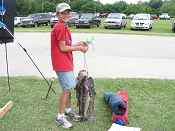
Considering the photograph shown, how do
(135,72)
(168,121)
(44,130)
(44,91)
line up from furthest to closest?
(135,72) < (44,91) < (168,121) < (44,130)

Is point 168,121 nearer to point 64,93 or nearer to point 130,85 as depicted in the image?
point 64,93

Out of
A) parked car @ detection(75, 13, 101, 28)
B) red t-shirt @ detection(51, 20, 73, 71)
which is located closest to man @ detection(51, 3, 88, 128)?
red t-shirt @ detection(51, 20, 73, 71)

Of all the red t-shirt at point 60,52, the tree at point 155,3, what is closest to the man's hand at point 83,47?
the red t-shirt at point 60,52

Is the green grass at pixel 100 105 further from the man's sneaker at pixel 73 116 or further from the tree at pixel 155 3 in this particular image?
the tree at pixel 155 3

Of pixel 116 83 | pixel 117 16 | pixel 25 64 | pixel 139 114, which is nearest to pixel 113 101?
pixel 139 114

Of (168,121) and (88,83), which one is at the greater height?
(88,83)

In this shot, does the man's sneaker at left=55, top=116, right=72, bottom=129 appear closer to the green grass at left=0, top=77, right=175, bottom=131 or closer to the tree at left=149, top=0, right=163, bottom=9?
the green grass at left=0, top=77, right=175, bottom=131

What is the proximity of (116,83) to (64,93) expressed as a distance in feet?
11.8

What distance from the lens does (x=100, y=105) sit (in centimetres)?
855

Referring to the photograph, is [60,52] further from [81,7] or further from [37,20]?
[81,7]

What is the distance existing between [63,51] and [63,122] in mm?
1070

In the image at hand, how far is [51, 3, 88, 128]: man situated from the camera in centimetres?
689

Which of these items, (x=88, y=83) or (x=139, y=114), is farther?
(x=139, y=114)

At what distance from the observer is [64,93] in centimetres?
718
